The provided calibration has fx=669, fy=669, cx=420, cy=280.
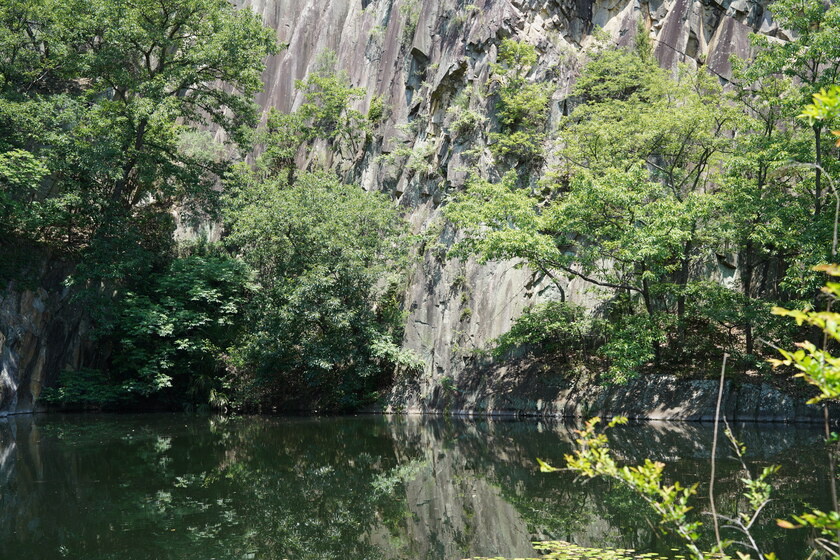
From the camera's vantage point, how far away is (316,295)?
19.8 meters

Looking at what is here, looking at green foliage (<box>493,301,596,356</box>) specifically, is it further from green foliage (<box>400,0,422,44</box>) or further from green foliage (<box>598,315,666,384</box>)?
green foliage (<box>400,0,422,44</box>)

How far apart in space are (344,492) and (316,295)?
10648 mm

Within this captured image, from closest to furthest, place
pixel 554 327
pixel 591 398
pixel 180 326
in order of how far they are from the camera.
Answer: pixel 591 398
pixel 554 327
pixel 180 326

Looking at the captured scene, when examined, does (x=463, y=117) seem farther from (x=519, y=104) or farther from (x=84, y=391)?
(x=84, y=391)

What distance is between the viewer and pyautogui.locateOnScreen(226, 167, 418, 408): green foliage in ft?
65.6

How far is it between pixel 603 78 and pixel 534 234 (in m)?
8.79

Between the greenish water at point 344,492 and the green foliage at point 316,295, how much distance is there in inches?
179

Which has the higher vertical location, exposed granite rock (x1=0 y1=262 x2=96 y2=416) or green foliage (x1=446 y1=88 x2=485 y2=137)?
green foliage (x1=446 y1=88 x2=485 y2=137)

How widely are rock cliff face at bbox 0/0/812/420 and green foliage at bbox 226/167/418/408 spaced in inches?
56.6

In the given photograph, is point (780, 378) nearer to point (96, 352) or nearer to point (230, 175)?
point (230, 175)

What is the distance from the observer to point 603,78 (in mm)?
23000

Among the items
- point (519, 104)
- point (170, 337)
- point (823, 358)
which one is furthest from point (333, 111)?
point (823, 358)

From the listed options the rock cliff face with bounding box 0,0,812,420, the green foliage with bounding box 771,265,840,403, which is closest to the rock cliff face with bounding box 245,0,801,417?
the rock cliff face with bounding box 0,0,812,420

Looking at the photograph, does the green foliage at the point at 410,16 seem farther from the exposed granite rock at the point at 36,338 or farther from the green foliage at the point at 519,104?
the exposed granite rock at the point at 36,338
